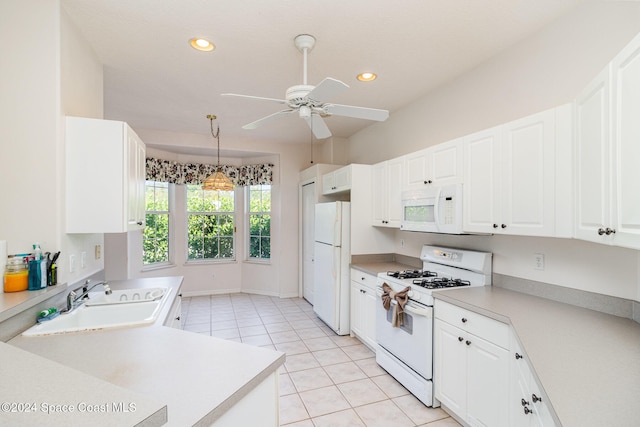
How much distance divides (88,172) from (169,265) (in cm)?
390

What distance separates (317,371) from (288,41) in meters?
2.89

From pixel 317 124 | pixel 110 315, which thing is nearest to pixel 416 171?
pixel 317 124

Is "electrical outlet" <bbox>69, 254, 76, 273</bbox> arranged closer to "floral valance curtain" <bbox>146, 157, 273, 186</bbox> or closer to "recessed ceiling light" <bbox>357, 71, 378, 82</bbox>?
"recessed ceiling light" <bbox>357, 71, 378, 82</bbox>

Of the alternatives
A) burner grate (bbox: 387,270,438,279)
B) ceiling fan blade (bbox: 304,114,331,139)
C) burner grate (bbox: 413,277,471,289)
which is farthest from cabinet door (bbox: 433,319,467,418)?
ceiling fan blade (bbox: 304,114,331,139)

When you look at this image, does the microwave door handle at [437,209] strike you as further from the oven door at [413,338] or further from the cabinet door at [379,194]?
the cabinet door at [379,194]

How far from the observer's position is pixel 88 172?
1983 millimetres

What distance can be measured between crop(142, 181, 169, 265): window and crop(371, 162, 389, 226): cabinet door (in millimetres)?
3764

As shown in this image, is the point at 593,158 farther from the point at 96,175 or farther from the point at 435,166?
the point at 96,175

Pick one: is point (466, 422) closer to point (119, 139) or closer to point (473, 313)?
point (473, 313)

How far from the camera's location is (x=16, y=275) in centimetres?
167

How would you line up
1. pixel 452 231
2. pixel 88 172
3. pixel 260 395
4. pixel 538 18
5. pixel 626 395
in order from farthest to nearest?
pixel 452 231 < pixel 538 18 < pixel 88 172 < pixel 260 395 < pixel 626 395

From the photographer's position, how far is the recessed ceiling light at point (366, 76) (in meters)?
2.94

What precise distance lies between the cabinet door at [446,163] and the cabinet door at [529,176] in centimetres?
41

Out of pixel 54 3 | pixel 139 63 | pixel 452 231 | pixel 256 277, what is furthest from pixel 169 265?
pixel 452 231
